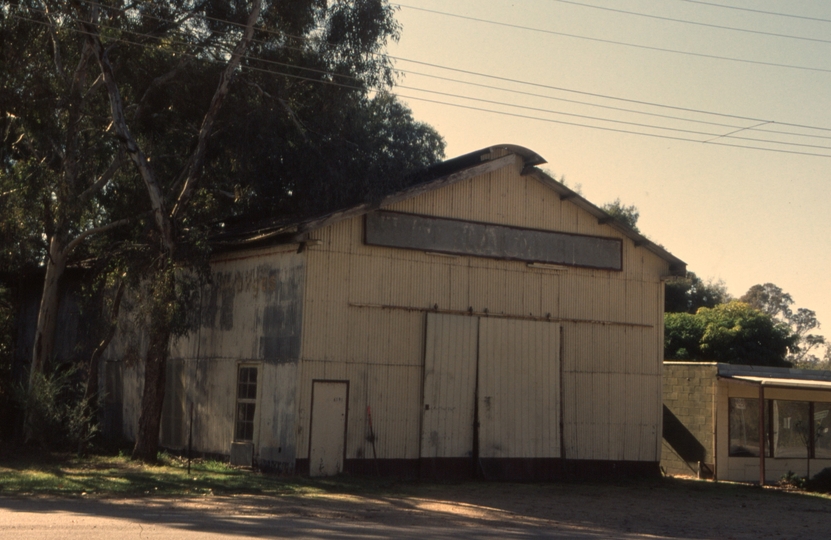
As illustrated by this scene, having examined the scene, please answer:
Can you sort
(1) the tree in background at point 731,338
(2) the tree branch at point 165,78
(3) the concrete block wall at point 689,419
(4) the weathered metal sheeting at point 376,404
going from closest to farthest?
1. (4) the weathered metal sheeting at point 376,404
2. (2) the tree branch at point 165,78
3. (3) the concrete block wall at point 689,419
4. (1) the tree in background at point 731,338

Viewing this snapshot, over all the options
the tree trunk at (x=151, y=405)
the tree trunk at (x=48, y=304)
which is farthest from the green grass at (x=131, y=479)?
the tree trunk at (x=48, y=304)

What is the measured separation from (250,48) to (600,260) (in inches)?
403

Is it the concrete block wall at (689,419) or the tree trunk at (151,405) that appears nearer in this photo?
the tree trunk at (151,405)

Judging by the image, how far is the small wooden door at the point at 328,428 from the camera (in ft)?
61.5

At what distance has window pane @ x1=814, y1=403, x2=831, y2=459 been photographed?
24.5 metres

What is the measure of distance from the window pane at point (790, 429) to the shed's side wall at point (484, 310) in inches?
138

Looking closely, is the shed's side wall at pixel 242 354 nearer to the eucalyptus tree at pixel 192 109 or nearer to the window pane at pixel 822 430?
the eucalyptus tree at pixel 192 109

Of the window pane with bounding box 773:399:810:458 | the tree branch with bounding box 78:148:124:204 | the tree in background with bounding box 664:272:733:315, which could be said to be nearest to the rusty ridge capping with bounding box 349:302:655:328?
the window pane with bounding box 773:399:810:458

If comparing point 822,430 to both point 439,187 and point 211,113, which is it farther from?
point 211,113

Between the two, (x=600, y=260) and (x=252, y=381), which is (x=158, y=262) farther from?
(x=600, y=260)

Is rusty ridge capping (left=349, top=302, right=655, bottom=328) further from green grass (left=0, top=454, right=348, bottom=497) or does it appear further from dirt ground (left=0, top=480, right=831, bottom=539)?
green grass (left=0, top=454, right=348, bottom=497)

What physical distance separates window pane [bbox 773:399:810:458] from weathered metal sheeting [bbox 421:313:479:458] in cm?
900

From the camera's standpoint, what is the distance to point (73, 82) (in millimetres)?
23156

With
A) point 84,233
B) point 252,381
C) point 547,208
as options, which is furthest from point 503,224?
point 84,233
